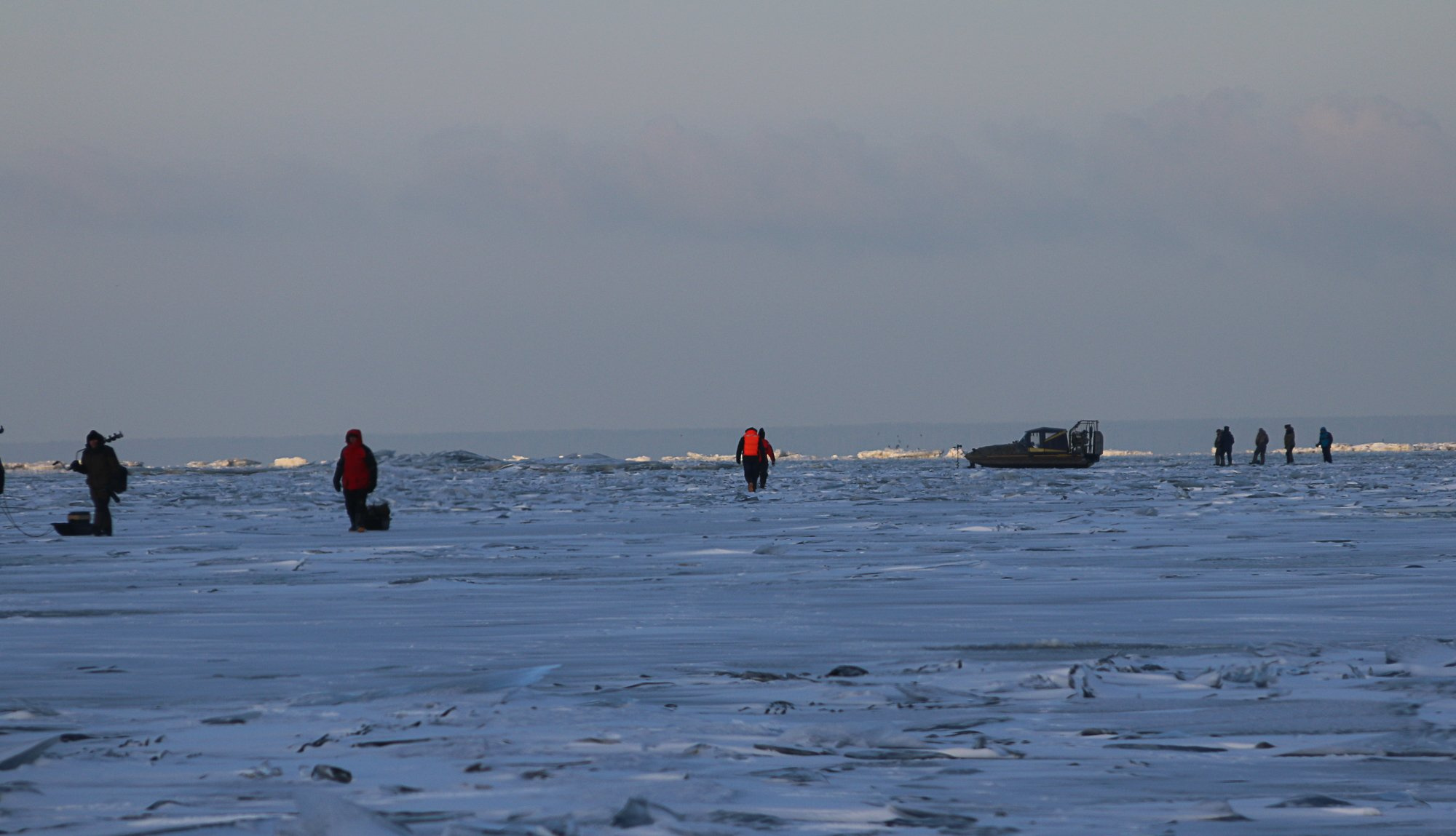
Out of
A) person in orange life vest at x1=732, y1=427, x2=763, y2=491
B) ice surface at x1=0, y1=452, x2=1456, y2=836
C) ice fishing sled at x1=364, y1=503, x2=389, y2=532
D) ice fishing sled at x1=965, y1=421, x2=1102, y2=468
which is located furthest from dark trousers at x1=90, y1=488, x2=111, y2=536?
ice fishing sled at x1=965, y1=421, x2=1102, y2=468

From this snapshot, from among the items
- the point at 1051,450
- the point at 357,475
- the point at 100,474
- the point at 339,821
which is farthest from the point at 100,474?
the point at 1051,450

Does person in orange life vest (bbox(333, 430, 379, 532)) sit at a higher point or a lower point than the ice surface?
higher

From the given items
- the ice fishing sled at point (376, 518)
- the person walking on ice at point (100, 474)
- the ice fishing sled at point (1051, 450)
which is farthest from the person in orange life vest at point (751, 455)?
the ice fishing sled at point (1051, 450)

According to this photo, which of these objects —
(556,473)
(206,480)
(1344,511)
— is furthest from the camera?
(556,473)

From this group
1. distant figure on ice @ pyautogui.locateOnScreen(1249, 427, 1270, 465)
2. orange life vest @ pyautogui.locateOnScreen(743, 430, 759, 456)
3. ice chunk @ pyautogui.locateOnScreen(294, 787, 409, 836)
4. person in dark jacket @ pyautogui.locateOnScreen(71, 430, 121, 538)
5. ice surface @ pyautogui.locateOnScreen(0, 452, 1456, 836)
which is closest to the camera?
ice chunk @ pyautogui.locateOnScreen(294, 787, 409, 836)

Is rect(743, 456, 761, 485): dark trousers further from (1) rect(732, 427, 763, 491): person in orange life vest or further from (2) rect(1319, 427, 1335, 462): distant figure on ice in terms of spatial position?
(2) rect(1319, 427, 1335, 462): distant figure on ice

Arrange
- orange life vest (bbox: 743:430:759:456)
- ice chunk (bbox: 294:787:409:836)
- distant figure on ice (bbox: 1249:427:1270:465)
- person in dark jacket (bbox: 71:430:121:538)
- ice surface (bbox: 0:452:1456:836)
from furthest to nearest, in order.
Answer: distant figure on ice (bbox: 1249:427:1270:465)
orange life vest (bbox: 743:430:759:456)
person in dark jacket (bbox: 71:430:121:538)
ice surface (bbox: 0:452:1456:836)
ice chunk (bbox: 294:787:409:836)

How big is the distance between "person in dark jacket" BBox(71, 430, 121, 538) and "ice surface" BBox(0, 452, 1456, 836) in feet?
8.78

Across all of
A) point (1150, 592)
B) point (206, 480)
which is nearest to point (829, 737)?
point (1150, 592)

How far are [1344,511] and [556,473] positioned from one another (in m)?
34.2

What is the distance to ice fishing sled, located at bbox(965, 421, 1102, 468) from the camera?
50.7 m

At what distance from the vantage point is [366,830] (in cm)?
411

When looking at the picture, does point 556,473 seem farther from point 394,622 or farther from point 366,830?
point 366,830

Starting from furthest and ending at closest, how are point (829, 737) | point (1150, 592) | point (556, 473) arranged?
point (556, 473) → point (1150, 592) → point (829, 737)
